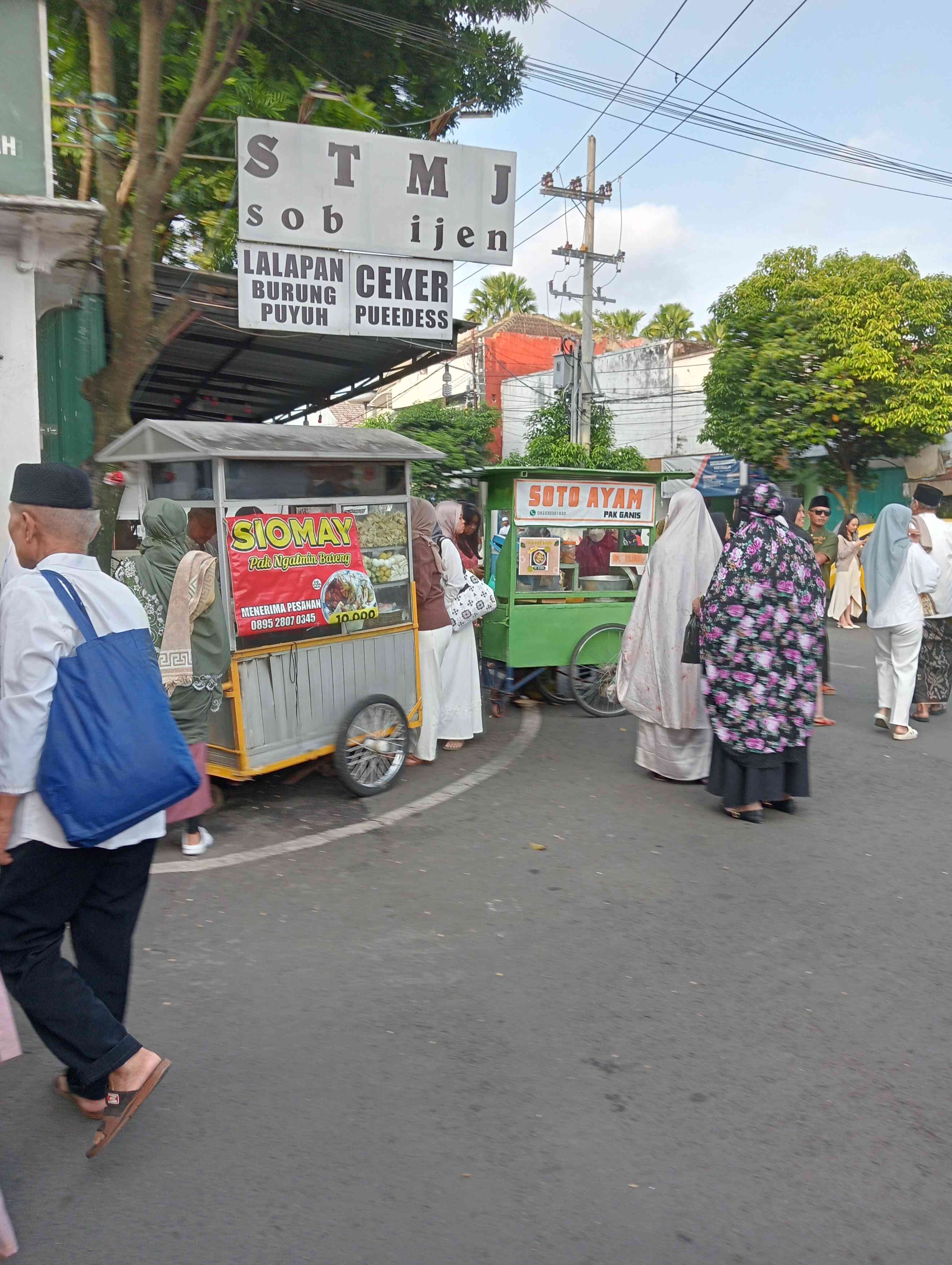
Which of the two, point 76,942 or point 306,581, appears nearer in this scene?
point 76,942

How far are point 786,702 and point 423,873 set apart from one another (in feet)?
7.29

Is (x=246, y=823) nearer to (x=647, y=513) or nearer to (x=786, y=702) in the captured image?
(x=786, y=702)

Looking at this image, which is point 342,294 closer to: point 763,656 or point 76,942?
point 763,656

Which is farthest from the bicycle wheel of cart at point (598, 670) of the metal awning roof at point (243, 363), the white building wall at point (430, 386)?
the white building wall at point (430, 386)

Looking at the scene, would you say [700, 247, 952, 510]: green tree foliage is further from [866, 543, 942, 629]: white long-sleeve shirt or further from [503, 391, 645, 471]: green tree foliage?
[866, 543, 942, 629]: white long-sleeve shirt

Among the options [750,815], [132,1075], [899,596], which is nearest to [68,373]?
[750,815]

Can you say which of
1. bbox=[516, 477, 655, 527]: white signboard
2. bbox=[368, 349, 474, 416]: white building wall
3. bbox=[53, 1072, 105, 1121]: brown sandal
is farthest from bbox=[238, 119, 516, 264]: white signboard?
bbox=[368, 349, 474, 416]: white building wall

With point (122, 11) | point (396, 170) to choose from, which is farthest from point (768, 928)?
point (122, 11)

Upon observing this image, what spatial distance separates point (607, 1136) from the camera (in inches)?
108

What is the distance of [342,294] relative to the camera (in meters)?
7.90

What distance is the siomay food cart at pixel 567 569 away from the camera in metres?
7.75

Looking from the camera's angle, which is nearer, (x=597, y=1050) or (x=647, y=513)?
(x=597, y=1050)

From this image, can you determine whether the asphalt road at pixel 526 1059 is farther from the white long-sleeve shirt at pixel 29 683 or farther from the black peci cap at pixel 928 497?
the black peci cap at pixel 928 497

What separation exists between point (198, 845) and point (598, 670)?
4.12 metres
